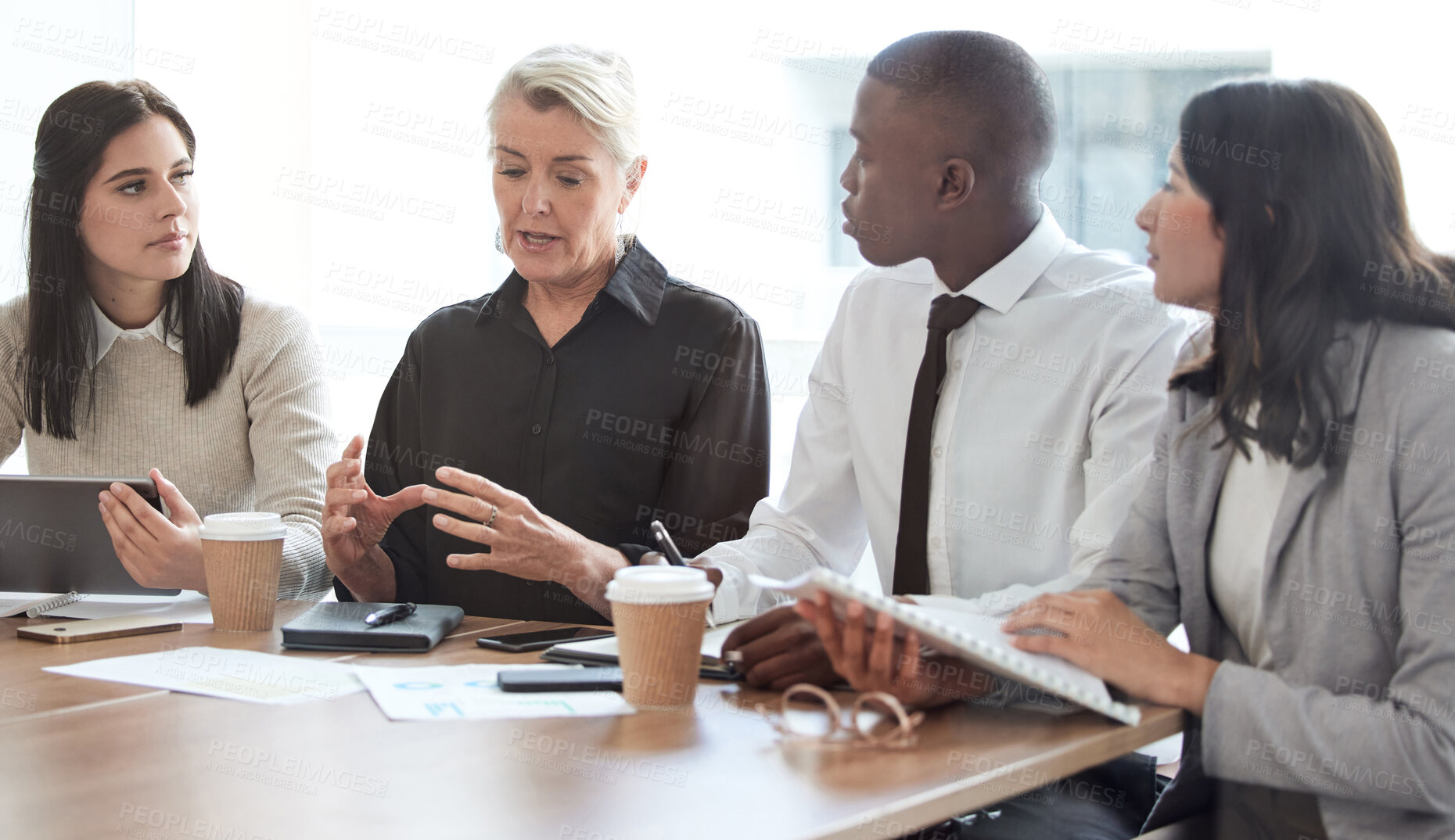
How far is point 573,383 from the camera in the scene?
2.13 meters

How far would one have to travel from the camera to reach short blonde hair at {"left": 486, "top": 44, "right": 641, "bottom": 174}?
6.72 ft

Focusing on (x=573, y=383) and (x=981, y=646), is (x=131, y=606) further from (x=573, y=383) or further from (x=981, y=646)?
(x=981, y=646)

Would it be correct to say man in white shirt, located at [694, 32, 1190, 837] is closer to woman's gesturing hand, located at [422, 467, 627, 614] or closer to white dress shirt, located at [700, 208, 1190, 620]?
white dress shirt, located at [700, 208, 1190, 620]

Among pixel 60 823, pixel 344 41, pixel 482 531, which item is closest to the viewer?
pixel 60 823

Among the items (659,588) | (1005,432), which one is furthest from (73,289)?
(1005,432)

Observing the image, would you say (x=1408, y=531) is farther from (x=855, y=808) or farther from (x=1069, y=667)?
(x=855, y=808)

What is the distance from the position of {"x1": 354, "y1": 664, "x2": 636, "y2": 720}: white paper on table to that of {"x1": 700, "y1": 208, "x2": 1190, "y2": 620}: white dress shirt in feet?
1.31

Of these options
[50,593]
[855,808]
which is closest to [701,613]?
[855,808]

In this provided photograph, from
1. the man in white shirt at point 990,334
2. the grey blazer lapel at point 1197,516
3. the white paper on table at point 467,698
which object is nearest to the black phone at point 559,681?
the white paper on table at point 467,698

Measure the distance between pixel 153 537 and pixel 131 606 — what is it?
0.15 metres

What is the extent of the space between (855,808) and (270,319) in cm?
181

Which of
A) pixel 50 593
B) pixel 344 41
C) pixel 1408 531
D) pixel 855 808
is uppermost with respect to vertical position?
pixel 344 41

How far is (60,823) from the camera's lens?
866 millimetres

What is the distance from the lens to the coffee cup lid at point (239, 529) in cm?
149
